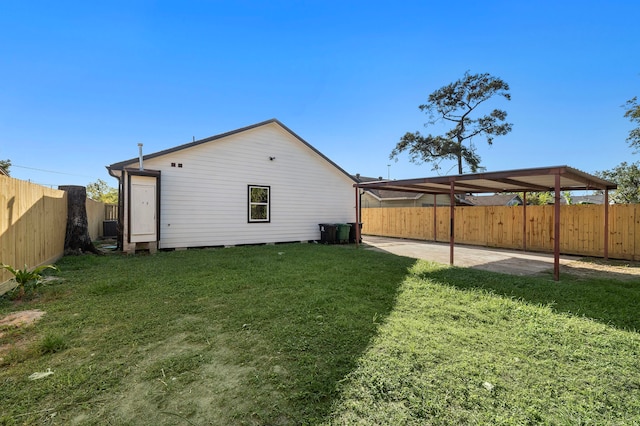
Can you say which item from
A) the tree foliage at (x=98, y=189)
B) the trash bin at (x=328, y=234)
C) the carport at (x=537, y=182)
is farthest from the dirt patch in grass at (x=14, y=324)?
the tree foliage at (x=98, y=189)

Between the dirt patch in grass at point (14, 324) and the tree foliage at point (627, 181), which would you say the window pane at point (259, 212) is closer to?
the dirt patch in grass at point (14, 324)

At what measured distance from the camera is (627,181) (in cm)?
1650

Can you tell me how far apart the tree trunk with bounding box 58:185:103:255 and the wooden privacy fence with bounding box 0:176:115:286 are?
6.5 inches

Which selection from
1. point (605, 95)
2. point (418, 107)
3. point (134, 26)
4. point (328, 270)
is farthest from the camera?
point (418, 107)

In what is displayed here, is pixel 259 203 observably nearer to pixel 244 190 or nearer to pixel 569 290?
pixel 244 190

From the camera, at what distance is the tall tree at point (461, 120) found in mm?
19703

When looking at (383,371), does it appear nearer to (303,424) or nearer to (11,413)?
(303,424)

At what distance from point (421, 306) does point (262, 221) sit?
315 inches

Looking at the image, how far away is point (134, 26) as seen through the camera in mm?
8750

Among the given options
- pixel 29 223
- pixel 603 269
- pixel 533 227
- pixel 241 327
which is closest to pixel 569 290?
pixel 603 269

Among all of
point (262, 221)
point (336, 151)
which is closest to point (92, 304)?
point (262, 221)

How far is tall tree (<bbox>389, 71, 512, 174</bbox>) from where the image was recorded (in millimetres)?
Answer: 19703

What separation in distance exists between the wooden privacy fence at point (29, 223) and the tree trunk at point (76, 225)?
0.55ft

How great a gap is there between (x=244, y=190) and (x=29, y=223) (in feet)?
19.7
